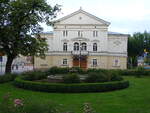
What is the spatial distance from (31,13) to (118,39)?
3566 centimetres

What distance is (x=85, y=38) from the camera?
6097cm

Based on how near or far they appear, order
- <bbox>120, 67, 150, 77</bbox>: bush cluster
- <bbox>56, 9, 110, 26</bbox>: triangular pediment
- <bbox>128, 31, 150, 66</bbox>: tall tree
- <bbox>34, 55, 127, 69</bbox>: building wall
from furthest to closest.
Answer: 1. <bbox>128, 31, 150, 66</bbox>: tall tree
2. <bbox>56, 9, 110, 26</bbox>: triangular pediment
3. <bbox>34, 55, 127, 69</bbox>: building wall
4. <bbox>120, 67, 150, 77</bbox>: bush cluster

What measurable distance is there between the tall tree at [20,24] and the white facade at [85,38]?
3072 cm

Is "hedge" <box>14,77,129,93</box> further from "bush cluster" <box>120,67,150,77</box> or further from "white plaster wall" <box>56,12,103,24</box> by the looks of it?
"white plaster wall" <box>56,12,103,24</box>

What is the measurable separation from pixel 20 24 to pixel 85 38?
34.6 metres


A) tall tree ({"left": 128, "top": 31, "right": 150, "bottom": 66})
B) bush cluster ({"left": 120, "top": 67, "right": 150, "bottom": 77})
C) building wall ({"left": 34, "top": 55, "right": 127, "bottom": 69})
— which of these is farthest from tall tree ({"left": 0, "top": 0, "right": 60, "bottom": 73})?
tall tree ({"left": 128, "top": 31, "right": 150, "bottom": 66})

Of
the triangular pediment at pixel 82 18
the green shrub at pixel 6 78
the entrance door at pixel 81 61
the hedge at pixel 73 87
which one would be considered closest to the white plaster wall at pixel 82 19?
the triangular pediment at pixel 82 18

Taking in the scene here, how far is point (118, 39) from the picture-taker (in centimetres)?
6066

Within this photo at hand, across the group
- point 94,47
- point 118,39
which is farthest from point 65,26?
point 118,39

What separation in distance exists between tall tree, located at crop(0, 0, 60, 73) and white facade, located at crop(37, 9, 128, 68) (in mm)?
30720

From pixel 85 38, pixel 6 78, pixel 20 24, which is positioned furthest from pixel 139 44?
pixel 6 78

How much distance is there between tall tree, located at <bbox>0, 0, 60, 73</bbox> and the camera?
88.7 feet

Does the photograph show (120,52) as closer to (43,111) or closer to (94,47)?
(94,47)

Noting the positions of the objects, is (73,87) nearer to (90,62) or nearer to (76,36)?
(90,62)
